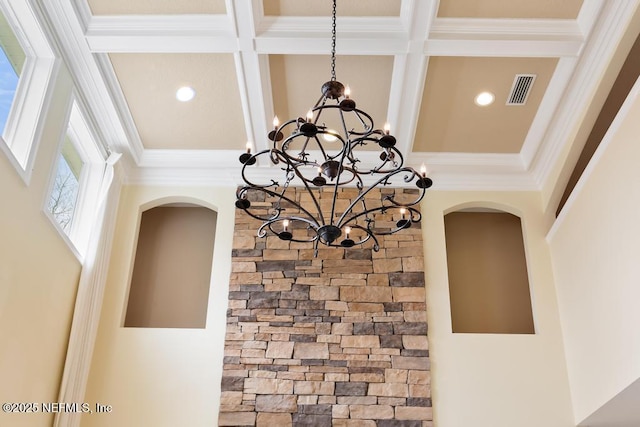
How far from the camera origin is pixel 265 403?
17.4 ft

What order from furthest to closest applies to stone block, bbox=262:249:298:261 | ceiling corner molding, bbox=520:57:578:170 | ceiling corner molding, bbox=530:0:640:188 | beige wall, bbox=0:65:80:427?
stone block, bbox=262:249:298:261 → ceiling corner molding, bbox=520:57:578:170 → ceiling corner molding, bbox=530:0:640:188 → beige wall, bbox=0:65:80:427

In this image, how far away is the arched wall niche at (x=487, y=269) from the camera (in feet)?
20.2

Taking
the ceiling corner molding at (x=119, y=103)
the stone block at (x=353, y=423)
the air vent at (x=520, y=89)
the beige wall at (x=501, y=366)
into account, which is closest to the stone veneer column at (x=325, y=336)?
the stone block at (x=353, y=423)

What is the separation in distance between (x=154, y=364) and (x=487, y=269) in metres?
3.12

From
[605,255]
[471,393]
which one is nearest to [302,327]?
[471,393]

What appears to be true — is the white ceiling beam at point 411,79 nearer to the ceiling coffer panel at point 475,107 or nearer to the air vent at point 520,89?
the ceiling coffer panel at point 475,107

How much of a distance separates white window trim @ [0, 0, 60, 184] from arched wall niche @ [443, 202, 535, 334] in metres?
3.54

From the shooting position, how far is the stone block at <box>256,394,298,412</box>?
5.27 m

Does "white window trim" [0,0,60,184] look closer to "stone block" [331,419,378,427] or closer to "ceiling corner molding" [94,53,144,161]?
"ceiling corner molding" [94,53,144,161]

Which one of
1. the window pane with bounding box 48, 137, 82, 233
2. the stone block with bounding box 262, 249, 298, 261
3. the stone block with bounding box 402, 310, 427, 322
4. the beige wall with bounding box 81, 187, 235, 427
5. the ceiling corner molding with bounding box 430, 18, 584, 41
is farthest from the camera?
the stone block with bounding box 262, 249, 298, 261

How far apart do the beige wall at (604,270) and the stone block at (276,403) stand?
219 cm

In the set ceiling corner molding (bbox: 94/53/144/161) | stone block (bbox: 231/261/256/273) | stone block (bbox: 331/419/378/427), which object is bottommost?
stone block (bbox: 331/419/378/427)

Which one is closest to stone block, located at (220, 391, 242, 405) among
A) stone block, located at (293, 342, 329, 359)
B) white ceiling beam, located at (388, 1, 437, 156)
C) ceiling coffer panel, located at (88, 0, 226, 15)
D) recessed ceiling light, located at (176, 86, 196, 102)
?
stone block, located at (293, 342, 329, 359)

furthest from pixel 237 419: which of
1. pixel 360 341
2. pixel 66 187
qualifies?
pixel 66 187
